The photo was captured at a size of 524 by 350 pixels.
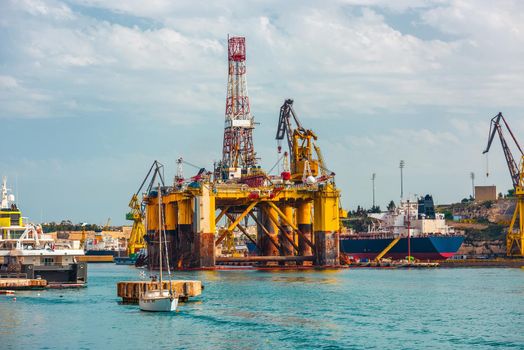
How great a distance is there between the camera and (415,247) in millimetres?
153125

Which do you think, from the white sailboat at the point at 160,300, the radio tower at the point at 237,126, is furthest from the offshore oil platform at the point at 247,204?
the white sailboat at the point at 160,300

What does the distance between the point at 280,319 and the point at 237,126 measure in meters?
81.3

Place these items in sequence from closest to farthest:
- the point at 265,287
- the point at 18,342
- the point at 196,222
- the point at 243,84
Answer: the point at 18,342, the point at 265,287, the point at 196,222, the point at 243,84

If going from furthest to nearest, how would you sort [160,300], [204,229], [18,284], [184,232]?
[184,232] → [204,229] → [18,284] → [160,300]

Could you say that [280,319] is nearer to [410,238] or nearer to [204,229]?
[204,229]

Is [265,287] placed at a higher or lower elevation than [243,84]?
lower

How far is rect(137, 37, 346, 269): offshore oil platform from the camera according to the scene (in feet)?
370

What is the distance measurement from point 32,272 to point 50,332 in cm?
2555

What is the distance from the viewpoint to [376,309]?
6356 cm

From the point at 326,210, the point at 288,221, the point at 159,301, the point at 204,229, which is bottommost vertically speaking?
the point at 159,301

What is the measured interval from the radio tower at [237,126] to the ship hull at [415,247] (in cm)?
3123

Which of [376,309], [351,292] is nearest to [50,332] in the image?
[376,309]

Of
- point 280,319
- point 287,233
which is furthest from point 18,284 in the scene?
point 287,233

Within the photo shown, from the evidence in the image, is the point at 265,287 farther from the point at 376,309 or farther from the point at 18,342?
the point at 18,342
